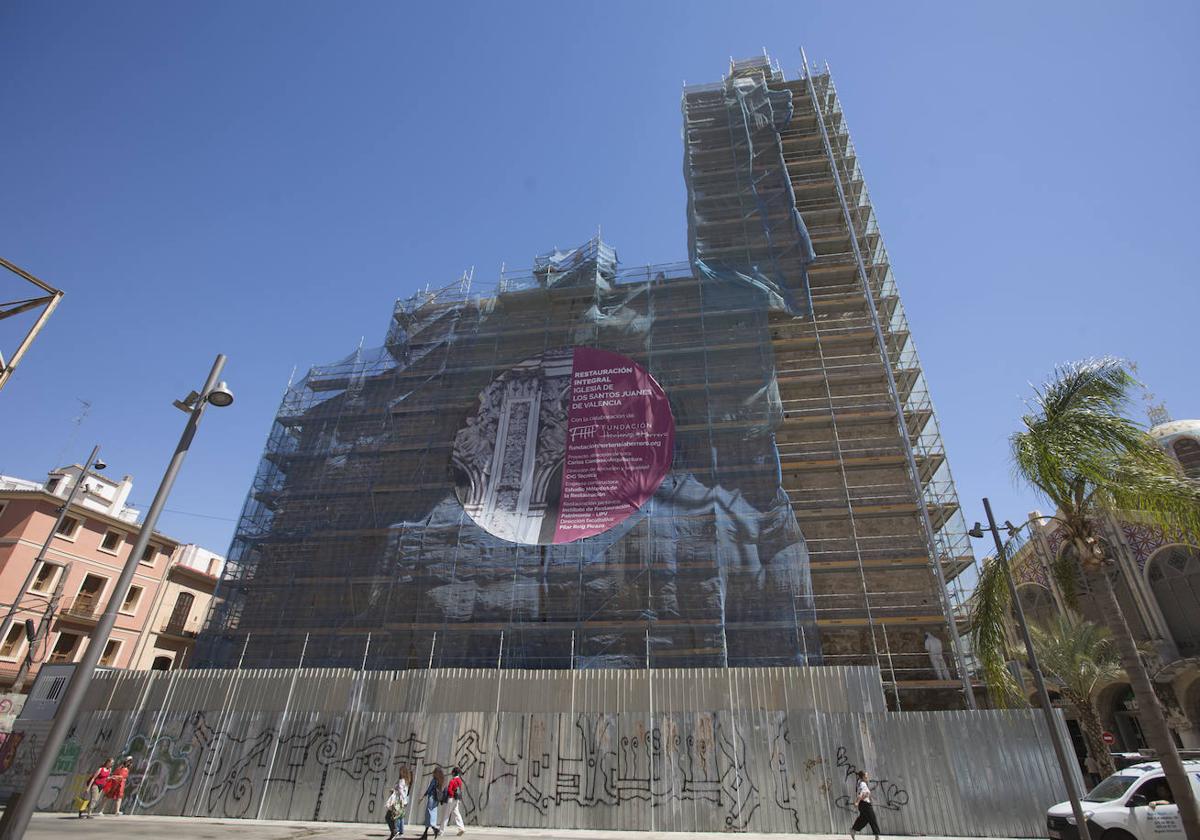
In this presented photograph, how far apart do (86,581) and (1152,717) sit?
116 feet

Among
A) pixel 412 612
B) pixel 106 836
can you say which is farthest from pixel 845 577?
pixel 106 836

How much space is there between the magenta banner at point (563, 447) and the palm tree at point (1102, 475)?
34.5 ft

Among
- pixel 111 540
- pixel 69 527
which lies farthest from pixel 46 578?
pixel 111 540

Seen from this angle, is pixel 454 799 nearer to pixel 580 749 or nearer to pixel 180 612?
pixel 580 749

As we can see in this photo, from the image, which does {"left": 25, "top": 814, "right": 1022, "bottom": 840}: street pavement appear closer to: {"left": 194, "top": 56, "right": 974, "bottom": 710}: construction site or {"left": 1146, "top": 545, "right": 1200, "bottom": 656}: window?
{"left": 194, "top": 56, "right": 974, "bottom": 710}: construction site

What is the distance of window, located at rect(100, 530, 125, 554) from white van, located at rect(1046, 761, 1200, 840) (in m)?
35.1

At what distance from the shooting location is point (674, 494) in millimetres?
17453

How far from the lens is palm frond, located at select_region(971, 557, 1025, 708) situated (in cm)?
980

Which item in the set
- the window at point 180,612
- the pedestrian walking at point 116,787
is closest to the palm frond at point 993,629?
the pedestrian walking at point 116,787

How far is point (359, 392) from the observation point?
69.8ft

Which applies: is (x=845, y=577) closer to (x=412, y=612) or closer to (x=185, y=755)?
(x=412, y=612)

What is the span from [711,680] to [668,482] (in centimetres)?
603

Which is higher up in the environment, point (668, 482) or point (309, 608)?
point (668, 482)

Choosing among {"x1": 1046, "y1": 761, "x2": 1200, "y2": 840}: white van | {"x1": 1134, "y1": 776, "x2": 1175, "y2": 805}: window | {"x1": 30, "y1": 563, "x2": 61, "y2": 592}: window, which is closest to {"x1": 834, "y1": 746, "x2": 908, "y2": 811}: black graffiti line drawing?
{"x1": 1046, "y1": 761, "x2": 1200, "y2": 840}: white van
